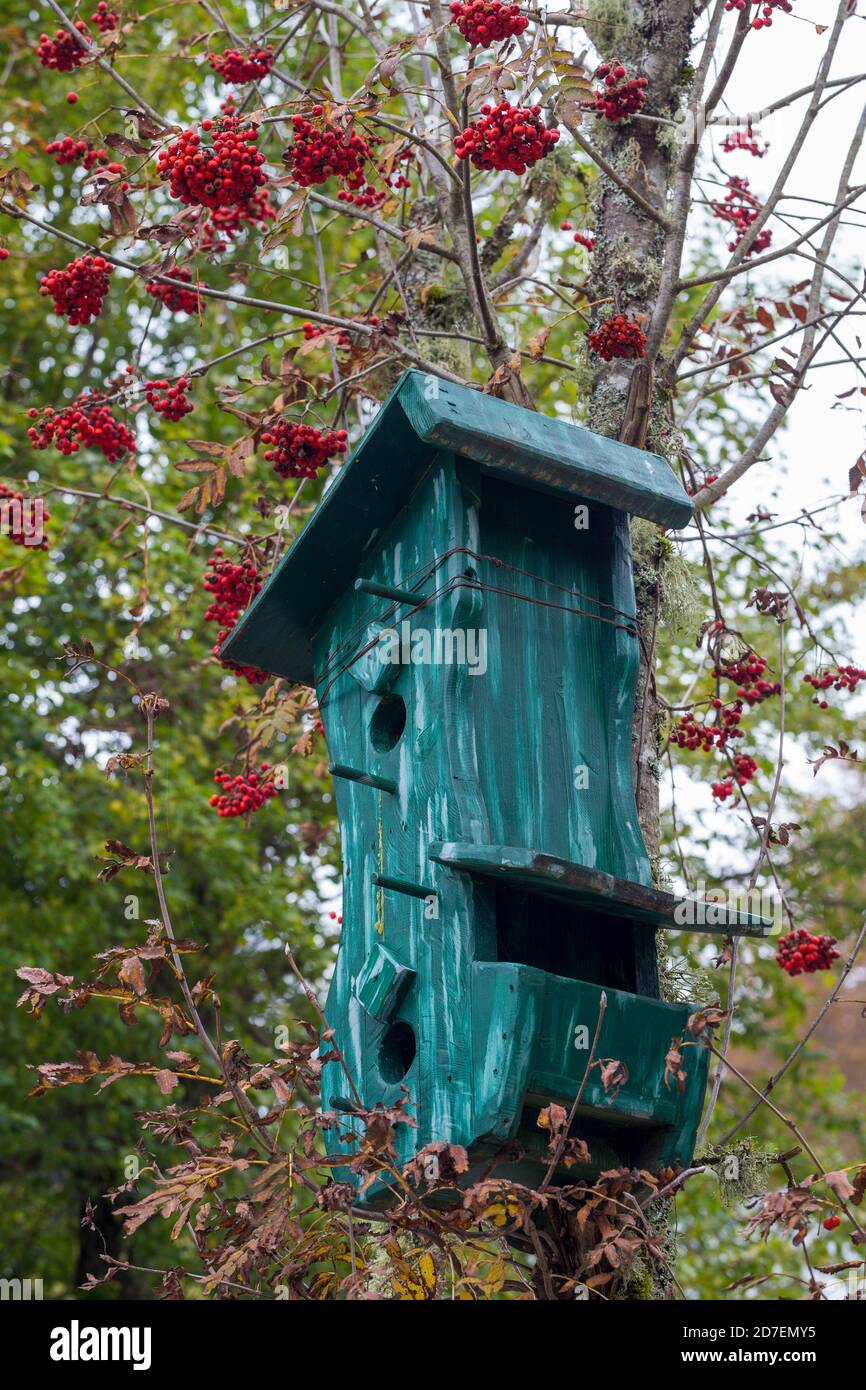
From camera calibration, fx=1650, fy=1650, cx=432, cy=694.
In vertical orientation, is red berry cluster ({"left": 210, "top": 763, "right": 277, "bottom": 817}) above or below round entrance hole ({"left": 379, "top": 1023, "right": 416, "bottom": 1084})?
above

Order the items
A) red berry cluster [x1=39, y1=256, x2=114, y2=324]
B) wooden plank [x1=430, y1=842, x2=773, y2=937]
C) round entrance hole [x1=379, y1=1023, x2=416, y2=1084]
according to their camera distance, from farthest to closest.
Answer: red berry cluster [x1=39, y1=256, x2=114, y2=324]
round entrance hole [x1=379, y1=1023, x2=416, y2=1084]
wooden plank [x1=430, y1=842, x2=773, y2=937]

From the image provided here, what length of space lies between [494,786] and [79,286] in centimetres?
171

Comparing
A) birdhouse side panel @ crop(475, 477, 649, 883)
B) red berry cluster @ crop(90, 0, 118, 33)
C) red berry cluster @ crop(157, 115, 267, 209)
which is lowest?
birdhouse side panel @ crop(475, 477, 649, 883)

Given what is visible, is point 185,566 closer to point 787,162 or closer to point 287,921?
point 287,921

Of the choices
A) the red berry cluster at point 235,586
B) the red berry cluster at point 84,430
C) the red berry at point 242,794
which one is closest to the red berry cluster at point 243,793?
the red berry at point 242,794

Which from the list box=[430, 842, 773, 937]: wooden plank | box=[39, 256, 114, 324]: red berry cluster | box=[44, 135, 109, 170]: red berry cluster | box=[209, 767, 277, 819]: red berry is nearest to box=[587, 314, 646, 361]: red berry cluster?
box=[39, 256, 114, 324]: red berry cluster

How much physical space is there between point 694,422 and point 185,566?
2653mm

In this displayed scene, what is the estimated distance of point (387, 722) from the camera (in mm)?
3205

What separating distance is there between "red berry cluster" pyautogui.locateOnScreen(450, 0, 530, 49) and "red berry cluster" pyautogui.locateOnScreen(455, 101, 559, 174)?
140mm

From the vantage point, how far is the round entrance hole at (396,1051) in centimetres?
287

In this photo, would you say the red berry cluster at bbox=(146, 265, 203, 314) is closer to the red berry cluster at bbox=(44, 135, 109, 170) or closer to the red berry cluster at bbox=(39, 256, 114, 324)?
the red berry cluster at bbox=(39, 256, 114, 324)

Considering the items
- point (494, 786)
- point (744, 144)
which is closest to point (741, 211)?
point (744, 144)

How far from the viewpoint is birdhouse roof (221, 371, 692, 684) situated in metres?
2.93
